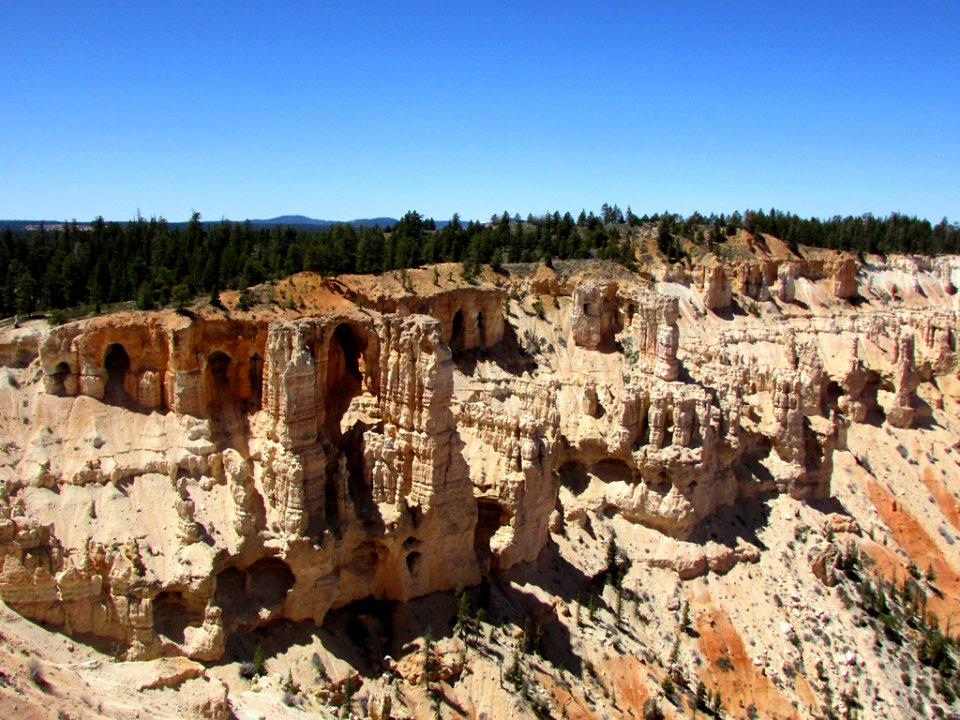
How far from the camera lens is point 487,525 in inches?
1411

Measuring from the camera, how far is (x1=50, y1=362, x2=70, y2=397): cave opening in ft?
103

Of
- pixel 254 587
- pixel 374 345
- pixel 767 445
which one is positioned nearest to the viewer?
pixel 254 587

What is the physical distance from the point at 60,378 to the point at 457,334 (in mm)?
28028

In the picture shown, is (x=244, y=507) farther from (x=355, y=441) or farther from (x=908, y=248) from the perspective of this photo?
(x=908, y=248)

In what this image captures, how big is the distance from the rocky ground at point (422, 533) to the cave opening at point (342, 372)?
13cm

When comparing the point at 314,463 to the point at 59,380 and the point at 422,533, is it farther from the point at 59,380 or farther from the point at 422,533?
the point at 59,380

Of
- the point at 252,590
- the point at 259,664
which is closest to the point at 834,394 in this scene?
the point at 252,590

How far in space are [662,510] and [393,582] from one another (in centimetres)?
1566

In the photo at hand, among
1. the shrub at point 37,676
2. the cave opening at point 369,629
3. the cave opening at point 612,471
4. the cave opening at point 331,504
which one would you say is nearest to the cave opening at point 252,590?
the cave opening at point 331,504

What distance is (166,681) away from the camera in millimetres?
23234

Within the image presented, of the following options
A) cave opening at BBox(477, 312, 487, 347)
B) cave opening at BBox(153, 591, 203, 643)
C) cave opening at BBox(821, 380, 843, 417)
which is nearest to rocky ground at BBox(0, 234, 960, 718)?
cave opening at BBox(153, 591, 203, 643)

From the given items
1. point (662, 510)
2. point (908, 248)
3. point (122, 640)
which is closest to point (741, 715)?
point (662, 510)

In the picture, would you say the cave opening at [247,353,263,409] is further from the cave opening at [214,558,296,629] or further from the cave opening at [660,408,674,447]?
the cave opening at [660,408,674,447]

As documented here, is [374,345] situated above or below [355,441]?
above
